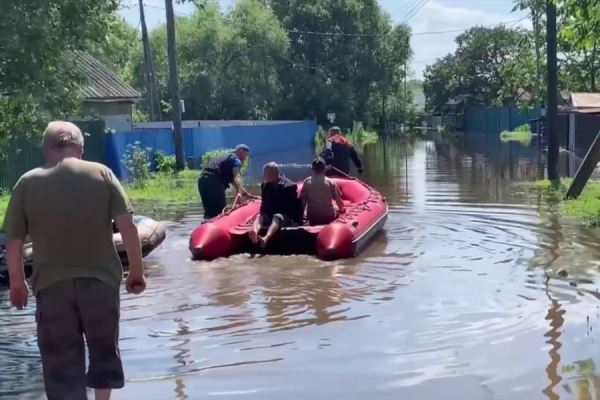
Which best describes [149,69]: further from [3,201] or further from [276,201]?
[276,201]

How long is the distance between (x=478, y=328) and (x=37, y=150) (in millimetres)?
16477

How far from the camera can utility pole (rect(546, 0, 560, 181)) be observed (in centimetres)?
2184

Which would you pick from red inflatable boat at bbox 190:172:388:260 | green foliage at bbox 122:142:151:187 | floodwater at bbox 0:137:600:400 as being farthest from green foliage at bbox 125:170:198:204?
red inflatable boat at bbox 190:172:388:260

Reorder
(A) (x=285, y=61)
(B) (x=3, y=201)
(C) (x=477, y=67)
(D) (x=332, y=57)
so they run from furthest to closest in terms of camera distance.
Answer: (C) (x=477, y=67), (D) (x=332, y=57), (A) (x=285, y=61), (B) (x=3, y=201)

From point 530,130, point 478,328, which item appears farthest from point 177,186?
point 530,130

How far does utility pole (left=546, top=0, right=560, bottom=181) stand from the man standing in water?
18232mm

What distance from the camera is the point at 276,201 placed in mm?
12609

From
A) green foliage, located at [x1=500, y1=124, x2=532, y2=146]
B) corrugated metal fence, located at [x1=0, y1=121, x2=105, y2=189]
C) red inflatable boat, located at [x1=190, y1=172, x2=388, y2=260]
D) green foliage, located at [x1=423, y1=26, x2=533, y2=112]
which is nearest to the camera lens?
red inflatable boat, located at [x1=190, y1=172, x2=388, y2=260]

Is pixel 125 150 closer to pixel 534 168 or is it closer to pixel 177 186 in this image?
pixel 177 186

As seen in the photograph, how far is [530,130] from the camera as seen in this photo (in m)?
61.6

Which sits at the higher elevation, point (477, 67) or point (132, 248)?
point (477, 67)

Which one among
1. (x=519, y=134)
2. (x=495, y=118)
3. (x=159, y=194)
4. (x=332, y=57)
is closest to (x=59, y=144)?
(x=159, y=194)

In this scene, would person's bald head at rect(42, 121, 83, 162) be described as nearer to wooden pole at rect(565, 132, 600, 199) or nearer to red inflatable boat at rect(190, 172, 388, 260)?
red inflatable boat at rect(190, 172, 388, 260)

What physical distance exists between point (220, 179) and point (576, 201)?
712 centimetres
